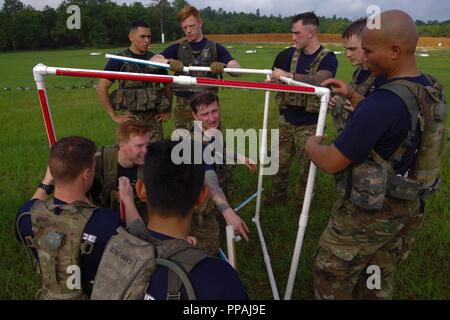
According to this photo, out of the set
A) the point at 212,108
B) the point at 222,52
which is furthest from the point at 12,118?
the point at 212,108

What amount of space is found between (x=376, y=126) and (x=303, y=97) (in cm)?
263

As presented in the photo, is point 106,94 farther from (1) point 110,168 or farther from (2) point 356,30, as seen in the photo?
(2) point 356,30

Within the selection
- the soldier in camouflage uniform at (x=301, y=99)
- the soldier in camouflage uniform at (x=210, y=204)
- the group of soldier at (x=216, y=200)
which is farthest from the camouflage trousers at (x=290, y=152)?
the group of soldier at (x=216, y=200)

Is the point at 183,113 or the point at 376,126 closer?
the point at 376,126

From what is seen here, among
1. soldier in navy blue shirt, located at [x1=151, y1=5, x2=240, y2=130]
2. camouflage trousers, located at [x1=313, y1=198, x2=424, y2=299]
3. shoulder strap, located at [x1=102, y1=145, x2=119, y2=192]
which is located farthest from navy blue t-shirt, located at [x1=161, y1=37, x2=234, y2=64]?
camouflage trousers, located at [x1=313, y1=198, x2=424, y2=299]

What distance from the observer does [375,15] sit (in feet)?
7.16

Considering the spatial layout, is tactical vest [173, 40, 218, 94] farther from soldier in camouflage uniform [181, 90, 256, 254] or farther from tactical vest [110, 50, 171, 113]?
soldier in camouflage uniform [181, 90, 256, 254]

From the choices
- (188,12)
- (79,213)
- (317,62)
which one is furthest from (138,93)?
(79,213)

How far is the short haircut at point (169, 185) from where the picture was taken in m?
Result: 1.76

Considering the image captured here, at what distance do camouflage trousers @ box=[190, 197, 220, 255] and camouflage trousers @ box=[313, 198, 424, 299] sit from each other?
3.39 feet

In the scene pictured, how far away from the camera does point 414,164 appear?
243 centimetres

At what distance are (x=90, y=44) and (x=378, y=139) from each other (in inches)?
2459
